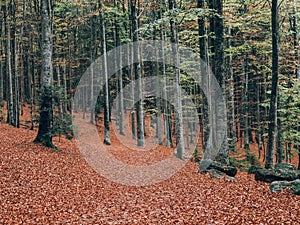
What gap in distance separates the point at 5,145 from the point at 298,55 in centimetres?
1851

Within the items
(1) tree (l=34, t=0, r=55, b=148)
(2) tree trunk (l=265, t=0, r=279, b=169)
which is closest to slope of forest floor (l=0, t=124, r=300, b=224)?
(1) tree (l=34, t=0, r=55, b=148)

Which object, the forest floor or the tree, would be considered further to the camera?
the tree

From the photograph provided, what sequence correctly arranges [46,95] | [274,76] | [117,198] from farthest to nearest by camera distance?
[46,95], [274,76], [117,198]

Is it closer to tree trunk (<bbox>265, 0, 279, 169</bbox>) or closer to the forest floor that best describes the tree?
the forest floor

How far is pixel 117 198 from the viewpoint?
9461 mm

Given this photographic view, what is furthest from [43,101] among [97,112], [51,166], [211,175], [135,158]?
[97,112]

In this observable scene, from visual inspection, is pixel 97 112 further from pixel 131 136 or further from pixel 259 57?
pixel 259 57

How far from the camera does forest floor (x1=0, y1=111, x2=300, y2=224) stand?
7.47m

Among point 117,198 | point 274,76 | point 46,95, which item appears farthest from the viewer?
point 46,95

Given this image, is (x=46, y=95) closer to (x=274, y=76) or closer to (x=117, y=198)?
(x=117, y=198)

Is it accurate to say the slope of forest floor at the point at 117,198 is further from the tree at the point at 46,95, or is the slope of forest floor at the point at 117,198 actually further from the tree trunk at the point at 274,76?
the tree trunk at the point at 274,76

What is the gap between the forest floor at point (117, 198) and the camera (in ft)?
24.5

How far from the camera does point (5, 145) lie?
13.9 m

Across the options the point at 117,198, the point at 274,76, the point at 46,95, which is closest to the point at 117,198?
the point at 117,198
